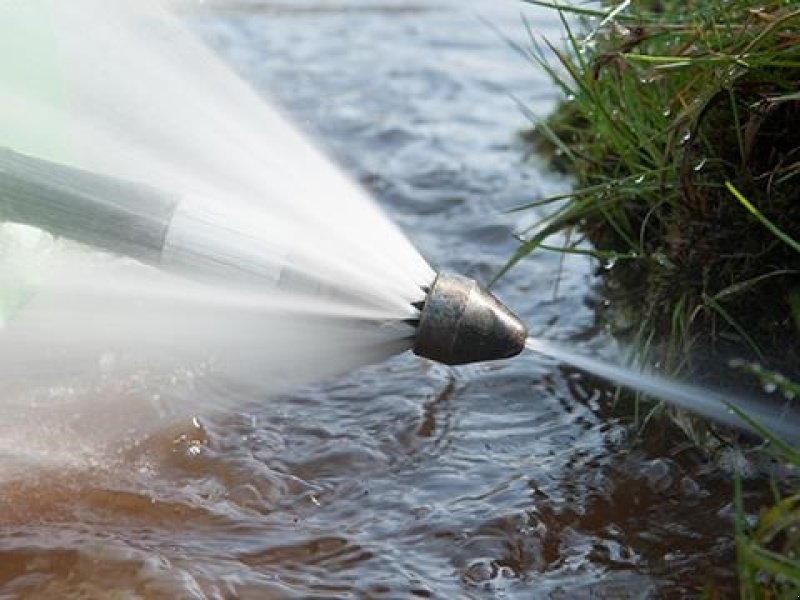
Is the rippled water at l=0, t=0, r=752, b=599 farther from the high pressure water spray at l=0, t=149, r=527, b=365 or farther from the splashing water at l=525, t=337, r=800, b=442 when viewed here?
the high pressure water spray at l=0, t=149, r=527, b=365

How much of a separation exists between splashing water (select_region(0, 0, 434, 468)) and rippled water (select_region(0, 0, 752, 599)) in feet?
0.48

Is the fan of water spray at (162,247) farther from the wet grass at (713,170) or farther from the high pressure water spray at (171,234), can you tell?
the wet grass at (713,170)

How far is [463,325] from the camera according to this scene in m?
2.46

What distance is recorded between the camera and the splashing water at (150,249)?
8.17 feet

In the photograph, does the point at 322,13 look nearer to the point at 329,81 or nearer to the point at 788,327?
the point at 329,81

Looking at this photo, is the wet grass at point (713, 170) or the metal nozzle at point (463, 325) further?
the wet grass at point (713, 170)

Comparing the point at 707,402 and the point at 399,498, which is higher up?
the point at 707,402

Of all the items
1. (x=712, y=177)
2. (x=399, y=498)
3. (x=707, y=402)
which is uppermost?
(x=712, y=177)

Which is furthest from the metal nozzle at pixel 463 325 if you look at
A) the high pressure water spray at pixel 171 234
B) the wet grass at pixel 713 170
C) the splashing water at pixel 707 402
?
the wet grass at pixel 713 170

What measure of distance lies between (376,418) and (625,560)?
0.82 meters

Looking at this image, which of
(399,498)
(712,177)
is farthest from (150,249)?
(712,177)

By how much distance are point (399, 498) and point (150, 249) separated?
2.38 ft

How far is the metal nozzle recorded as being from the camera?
246cm

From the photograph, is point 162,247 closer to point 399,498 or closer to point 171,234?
point 171,234
